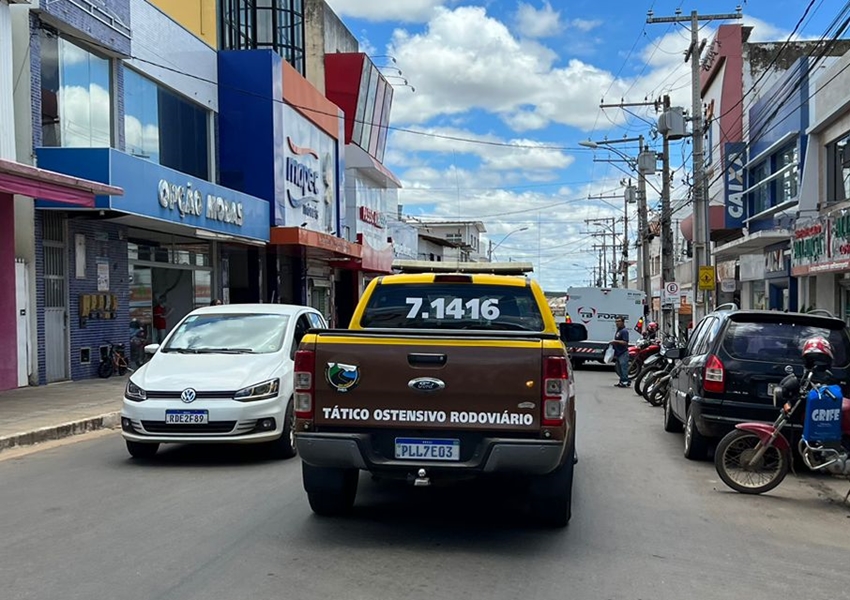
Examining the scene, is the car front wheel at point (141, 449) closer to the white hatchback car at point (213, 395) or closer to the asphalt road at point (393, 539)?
the white hatchback car at point (213, 395)

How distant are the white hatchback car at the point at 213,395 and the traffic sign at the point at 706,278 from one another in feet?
53.1

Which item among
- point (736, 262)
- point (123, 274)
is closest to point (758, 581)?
point (123, 274)

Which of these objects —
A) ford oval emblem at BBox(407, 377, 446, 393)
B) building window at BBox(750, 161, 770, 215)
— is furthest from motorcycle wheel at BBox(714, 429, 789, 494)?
building window at BBox(750, 161, 770, 215)

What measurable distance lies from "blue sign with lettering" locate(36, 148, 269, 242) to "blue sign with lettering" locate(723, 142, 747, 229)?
16555 millimetres

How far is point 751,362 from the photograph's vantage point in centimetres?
886

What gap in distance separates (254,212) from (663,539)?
19.5 metres

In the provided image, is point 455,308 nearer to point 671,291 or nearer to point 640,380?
point 640,380

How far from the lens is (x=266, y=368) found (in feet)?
30.1

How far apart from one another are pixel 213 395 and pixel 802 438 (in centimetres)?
583

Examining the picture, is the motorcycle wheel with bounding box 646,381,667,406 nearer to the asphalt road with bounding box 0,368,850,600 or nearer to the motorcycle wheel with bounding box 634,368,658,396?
the motorcycle wheel with bounding box 634,368,658,396

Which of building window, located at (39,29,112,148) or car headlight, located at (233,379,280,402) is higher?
building window, located at (39,29,112,148)

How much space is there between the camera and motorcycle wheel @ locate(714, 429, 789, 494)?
25.8 feet

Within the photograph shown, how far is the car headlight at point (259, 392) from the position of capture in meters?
8.67

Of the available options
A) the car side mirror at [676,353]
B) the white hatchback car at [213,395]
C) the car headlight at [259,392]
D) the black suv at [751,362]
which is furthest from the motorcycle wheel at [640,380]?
the car headlight at [259,392]
